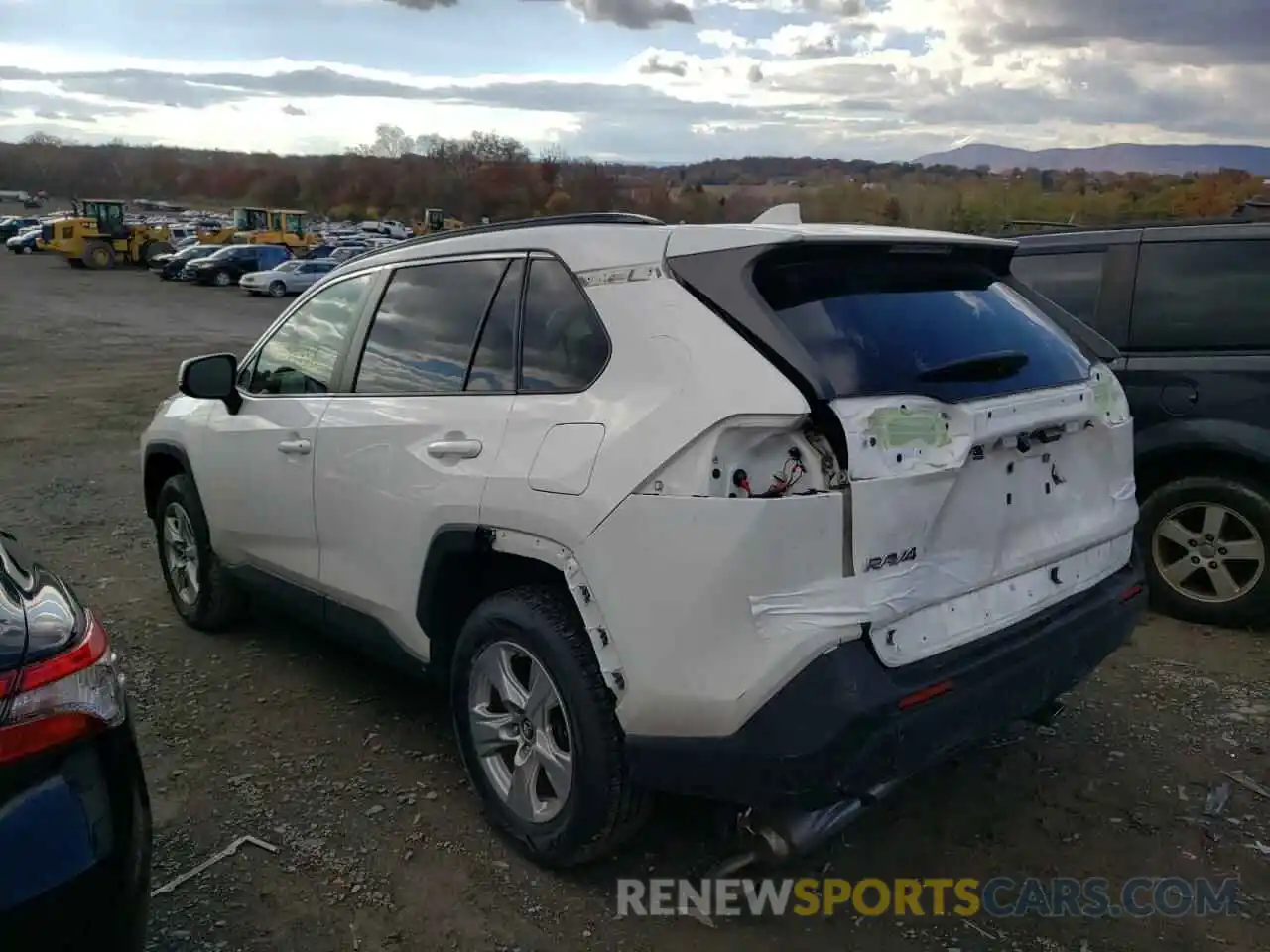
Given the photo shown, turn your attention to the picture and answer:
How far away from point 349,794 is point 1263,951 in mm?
2675

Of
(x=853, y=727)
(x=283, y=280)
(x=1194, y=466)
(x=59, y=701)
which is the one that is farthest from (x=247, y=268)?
(x=853, y=727)

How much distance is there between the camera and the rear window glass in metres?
2.60

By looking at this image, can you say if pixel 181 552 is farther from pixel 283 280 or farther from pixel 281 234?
pixel 281 234

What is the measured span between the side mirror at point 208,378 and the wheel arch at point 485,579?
5.06 feet

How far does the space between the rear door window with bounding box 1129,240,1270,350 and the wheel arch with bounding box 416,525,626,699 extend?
3.47 meters

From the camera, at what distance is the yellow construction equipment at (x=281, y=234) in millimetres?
45000

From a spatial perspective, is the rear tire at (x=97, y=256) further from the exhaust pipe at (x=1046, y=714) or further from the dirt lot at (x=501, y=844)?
the exhaust pipe at (x=1046, y=714)

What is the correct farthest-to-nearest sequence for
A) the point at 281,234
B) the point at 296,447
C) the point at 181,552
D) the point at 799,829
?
the point at 281,234 < the point at 181,552 < the point at 296,447 < the point at 799,829

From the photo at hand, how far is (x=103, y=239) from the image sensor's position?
140 ft

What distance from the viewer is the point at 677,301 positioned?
2.68 meters

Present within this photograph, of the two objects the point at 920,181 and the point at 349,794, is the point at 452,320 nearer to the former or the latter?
the point at 349,794

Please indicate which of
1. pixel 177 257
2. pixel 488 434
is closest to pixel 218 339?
pixel 177 257

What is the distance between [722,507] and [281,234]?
156 feet

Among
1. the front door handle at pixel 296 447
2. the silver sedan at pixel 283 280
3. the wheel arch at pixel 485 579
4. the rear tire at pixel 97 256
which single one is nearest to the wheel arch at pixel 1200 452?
the wheel arch at pixel 485 579
